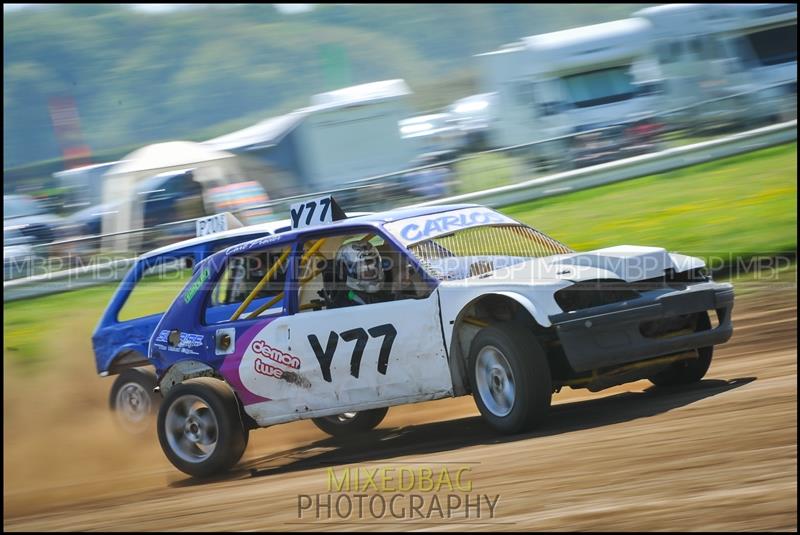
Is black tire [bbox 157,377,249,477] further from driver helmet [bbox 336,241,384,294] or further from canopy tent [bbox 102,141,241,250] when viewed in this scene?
canopy tent [bbox 102,141,241,250]

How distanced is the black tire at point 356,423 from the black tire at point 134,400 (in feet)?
6.04

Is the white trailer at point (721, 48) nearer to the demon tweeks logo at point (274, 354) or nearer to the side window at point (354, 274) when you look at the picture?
the side window at point (354, 274)

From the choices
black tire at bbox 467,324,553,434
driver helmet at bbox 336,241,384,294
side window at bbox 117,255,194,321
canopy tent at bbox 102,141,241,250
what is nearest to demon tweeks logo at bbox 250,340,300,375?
driver helmet at bbox 336,241,384,294

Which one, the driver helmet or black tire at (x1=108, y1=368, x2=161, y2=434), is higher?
the driver helmet

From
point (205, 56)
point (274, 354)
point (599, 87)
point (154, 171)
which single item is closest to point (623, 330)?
point (274, 354)

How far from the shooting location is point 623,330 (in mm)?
5805

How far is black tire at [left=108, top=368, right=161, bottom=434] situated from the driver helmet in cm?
317

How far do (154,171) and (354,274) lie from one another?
39.0 ft

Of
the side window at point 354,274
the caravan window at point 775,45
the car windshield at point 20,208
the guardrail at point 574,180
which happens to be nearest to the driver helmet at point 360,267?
the side window at point 354,274

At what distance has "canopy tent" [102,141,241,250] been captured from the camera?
17.1 meters

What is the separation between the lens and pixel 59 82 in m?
89.7

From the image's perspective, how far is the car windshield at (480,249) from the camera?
637cm

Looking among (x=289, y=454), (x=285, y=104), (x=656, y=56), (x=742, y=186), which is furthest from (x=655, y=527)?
(x=285, y=104)

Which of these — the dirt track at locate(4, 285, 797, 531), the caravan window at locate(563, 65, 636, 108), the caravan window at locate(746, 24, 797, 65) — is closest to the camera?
the dirt track at locate(4, 285, 797, 531)
